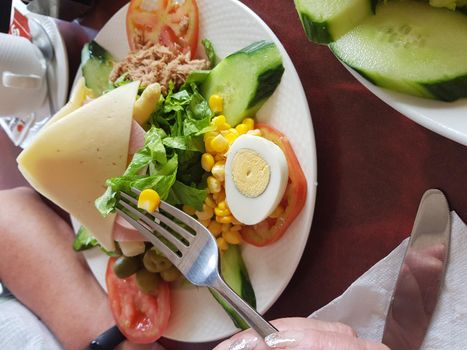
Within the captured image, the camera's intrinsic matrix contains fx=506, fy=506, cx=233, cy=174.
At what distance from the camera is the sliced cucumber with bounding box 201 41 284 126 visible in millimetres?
1014

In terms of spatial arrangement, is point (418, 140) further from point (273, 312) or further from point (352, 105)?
point (273, 312)

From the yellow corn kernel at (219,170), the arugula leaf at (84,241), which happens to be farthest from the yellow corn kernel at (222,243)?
the arugula leaf at (84,241)

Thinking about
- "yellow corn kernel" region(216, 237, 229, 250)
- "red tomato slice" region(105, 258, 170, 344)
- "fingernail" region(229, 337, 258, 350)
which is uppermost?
"fingernail" region(229, 337, 258, 350)

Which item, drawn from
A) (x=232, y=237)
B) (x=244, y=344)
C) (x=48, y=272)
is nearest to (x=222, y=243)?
(x=232, y=237)

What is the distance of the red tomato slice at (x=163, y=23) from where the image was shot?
1185mm

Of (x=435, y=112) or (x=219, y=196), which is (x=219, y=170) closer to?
(x=219, y=196)

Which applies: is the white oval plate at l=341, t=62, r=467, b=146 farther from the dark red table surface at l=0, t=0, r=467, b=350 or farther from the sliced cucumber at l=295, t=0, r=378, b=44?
the dark red table surface at l=0, t=0, r=467, b=350

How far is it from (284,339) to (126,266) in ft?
2.07

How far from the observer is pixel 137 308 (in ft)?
4.40

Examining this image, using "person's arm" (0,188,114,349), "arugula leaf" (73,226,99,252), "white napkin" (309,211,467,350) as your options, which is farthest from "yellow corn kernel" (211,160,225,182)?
"person's arm" (0,188,114,349)

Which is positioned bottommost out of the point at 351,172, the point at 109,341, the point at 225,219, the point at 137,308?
the point at 109,341

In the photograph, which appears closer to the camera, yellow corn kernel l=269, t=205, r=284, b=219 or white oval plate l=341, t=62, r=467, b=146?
Answer: white oval plate l=341, t=62, r=467, b=146

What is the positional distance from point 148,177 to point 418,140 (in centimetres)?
55

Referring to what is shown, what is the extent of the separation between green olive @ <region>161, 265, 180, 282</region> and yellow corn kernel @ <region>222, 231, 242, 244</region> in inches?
8.0
